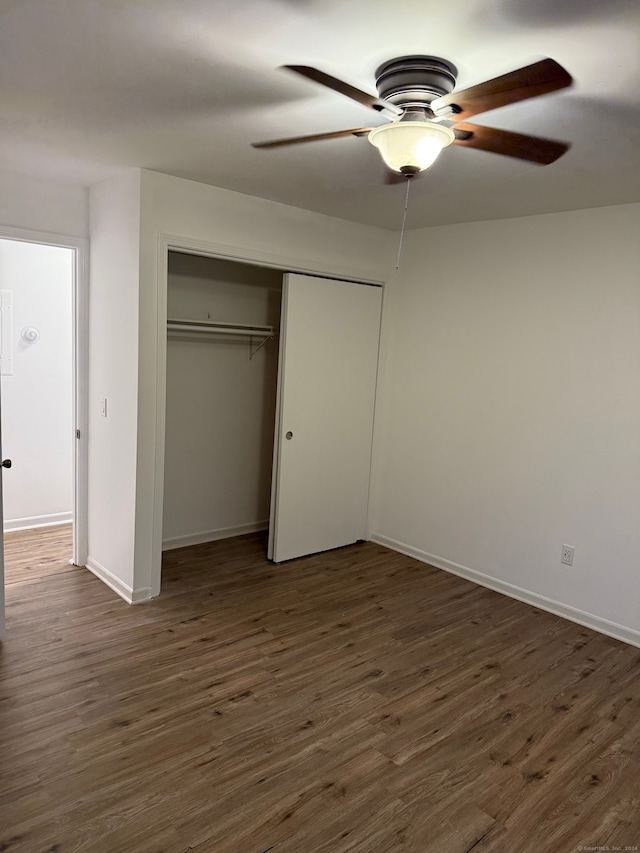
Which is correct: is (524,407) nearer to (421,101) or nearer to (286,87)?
(421,101)

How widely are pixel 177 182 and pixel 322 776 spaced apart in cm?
298

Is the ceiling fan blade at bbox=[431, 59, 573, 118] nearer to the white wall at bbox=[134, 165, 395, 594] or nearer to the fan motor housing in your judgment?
the fan motor housing

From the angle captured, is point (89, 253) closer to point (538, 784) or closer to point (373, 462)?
point (373, 462)


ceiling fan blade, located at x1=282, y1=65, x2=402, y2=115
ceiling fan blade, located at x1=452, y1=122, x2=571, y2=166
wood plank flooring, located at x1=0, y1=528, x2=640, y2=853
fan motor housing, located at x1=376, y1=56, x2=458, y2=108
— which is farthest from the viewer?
ceiling fan blade, located at x1=452, y1=122, x2=571, y2=166

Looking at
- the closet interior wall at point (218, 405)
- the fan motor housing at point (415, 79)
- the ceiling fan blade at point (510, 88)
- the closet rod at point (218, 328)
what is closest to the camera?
the ceiling fan blade at point (510, 88)

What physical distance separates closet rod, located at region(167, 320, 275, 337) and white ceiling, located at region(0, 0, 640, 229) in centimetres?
107

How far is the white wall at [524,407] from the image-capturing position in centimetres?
341

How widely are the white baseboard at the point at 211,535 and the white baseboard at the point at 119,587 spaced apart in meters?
0.57

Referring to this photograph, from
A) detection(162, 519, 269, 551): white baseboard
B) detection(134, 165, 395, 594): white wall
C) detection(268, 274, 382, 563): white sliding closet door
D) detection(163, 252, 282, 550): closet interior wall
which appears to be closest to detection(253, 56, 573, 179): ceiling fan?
detection(134, 165, 395, 594): white wall

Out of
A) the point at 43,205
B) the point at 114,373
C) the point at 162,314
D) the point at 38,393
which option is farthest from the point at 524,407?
the point at 38,393

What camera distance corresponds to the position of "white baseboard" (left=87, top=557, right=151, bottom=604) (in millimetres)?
3502

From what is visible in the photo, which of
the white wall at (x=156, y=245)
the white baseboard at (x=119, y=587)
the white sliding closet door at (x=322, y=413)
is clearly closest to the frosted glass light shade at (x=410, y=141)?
the white wall at (x=156, y=245)

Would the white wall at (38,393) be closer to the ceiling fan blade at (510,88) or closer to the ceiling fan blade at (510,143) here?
the ceiling fan blade at (510,143)

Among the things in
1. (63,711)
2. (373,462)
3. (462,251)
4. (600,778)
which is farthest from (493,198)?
(63,711)
